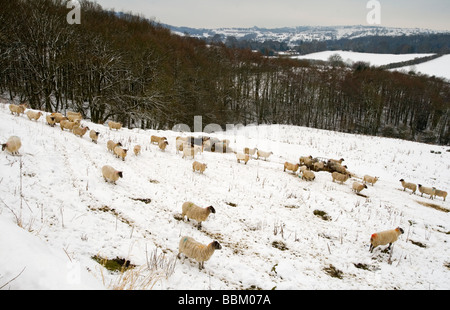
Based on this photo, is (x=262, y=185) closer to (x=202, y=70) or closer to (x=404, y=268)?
(x=404, y=268)

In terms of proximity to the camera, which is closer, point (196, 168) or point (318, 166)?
point (196, 168)

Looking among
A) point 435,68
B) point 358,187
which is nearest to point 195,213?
point 358,187

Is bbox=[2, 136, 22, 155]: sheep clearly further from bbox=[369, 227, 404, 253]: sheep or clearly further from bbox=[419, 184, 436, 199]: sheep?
bbox=[419, 184, 436, 199]: sheep

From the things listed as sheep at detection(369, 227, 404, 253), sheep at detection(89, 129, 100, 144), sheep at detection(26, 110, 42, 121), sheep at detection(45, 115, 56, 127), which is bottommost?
sheep at detection(369, 227, 404, 253)

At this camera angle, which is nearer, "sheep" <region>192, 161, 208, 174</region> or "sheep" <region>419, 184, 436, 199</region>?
"sheep" <region>192, 161, 208, 174</region>

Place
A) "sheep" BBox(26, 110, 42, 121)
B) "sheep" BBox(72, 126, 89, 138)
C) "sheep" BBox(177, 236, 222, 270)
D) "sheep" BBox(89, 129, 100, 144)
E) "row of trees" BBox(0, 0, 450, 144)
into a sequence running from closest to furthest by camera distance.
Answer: "sheep" BBox(177, 236, 222, 270), "sheep" BBox(89, 129, 100, 144), "sheep" BBox(72, 126, 89, 138), "sheep" BBox(26, 110, 42, 121), "row of trees" BBox(0, 0, 450, 144)

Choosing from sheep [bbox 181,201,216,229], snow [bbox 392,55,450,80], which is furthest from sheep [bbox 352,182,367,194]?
snow [bbox 392,55,450,80]

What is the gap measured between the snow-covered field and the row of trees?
63.9 feet

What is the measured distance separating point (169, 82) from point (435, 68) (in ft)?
483

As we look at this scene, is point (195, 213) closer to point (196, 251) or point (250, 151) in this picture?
point (196, 251)

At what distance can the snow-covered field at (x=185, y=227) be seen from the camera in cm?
491

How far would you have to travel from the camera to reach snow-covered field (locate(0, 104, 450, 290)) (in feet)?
16.1

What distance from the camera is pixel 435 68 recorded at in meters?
122

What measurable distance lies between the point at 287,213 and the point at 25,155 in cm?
1047
